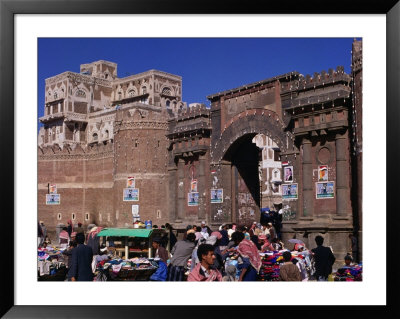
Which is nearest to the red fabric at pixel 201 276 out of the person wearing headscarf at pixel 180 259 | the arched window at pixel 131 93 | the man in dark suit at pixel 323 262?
the person wearing headscarf at pixel 180 259

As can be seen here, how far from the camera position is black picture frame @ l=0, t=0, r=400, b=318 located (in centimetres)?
845

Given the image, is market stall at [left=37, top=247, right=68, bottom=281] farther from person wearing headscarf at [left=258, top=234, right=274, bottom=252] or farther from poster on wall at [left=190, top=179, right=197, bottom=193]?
poster on wall at [left=190, top=179, right=197, bottom=193]

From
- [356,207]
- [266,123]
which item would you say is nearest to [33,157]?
[356,207]

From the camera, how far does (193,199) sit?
2638 centimetres

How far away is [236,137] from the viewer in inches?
968

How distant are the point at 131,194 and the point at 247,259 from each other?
2229 centimetres

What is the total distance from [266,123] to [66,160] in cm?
1742

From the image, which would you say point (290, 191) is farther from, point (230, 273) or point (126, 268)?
point (230, 273)

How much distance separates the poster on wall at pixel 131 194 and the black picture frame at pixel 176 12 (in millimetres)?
22685

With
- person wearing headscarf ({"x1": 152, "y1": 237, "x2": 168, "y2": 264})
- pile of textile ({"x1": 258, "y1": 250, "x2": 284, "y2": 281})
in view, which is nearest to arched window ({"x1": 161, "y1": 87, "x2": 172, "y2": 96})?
pile of textile ({"x1": 258, "y1": 250, "x2": 284, "y2": 281})

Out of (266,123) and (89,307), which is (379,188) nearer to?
(89,307)

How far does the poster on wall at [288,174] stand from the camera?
2119 centimetres

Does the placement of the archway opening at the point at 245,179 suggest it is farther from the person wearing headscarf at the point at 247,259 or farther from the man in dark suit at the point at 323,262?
the person wearing headscarf at the point at 247,259

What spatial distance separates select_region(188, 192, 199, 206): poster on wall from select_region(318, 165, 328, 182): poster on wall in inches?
301
